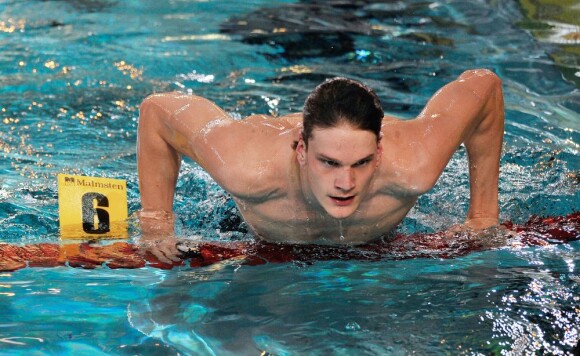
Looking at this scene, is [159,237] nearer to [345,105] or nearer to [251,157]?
[251,157]

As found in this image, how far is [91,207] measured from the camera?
419cm

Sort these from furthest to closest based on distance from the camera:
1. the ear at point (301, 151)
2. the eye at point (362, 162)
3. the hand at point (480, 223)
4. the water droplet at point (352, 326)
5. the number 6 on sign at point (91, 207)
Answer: the hand at point (480, 223), the number 6 on sign at point (91, 207), the ear at point (301, 151), the eye at point (362, 162), the water droplet at point (352, 326)

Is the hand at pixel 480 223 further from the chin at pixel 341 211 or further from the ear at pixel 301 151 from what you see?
the ear at pixel 301 151

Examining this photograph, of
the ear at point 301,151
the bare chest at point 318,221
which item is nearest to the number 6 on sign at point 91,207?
the bare chest at point 318,221

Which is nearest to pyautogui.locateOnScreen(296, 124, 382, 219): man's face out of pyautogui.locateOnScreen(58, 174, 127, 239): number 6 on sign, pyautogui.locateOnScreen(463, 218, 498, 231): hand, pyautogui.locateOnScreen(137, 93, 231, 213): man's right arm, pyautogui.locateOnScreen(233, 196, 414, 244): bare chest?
pyautogui.locateOnScreen(233, 196, 414, 244): bare chest

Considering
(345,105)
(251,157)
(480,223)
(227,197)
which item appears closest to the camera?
(345,105)

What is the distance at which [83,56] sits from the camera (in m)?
7.69

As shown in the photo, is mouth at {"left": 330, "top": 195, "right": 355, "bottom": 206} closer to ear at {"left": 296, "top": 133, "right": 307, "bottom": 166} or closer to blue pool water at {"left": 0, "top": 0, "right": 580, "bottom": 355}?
ear at {"left": 296, "top": 133, "right": 307, "bottom": 166}

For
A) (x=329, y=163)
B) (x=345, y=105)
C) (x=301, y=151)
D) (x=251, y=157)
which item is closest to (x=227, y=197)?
(x=251, y=157)

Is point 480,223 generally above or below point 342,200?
below

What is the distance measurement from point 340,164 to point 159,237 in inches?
45.1

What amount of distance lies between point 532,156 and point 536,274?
1.96 metres

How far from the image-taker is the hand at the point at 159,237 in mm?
4023

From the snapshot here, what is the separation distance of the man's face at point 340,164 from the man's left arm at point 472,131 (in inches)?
12.6
